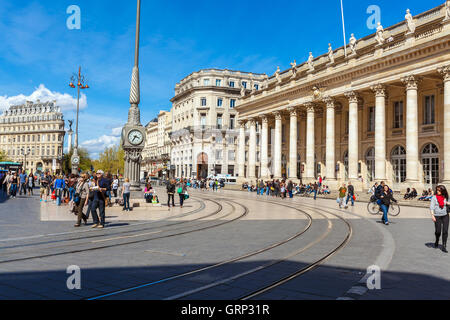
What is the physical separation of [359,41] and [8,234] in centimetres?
3781

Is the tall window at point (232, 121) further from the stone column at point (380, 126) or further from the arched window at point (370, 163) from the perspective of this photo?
the stone column at point (380, 126)

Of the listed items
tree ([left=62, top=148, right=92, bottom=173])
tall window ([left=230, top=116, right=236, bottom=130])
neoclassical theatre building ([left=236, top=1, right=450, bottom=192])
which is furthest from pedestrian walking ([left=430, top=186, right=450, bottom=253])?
tree ([left=62, top=148, right=92, bottom=173])

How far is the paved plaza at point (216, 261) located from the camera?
17.4ft

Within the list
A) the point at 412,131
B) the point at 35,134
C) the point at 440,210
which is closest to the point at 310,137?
the point at 412,131

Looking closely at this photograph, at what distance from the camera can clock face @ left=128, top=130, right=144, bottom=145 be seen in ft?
56.6

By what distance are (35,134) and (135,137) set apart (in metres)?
111

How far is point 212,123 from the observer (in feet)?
231

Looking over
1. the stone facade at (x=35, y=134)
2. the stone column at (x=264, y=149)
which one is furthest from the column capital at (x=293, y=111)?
the stone facade at (x=35, y=134)

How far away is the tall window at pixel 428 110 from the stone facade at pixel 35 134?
100m

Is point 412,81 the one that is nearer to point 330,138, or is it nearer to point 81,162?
point 330,138

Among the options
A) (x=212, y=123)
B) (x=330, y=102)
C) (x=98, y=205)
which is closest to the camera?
(x=98, y=205)

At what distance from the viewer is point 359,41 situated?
3894 centimetres
